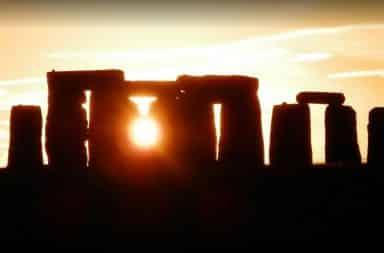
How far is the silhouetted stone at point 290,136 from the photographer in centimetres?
3142

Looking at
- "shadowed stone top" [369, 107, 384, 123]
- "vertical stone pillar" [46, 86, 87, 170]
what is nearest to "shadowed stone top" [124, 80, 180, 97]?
"vertical stone pillar" [46, 86, 87, 170]

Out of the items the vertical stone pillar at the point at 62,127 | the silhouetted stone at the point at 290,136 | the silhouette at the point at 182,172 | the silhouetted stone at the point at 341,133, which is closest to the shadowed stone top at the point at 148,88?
the silhouette at the point at 182,172

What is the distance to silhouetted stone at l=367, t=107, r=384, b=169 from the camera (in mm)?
31844

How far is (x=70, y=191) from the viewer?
25.6 metres

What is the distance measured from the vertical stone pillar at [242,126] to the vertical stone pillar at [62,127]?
3.68m

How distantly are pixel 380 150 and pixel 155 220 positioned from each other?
8845 millimetres

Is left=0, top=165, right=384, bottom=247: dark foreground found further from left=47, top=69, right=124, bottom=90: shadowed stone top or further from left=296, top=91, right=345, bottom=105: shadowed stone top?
left=296, top=91, right=345, bottom=105: shadowed stone top

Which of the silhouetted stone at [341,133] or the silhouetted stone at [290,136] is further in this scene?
the silhouetted stone at [341,133]

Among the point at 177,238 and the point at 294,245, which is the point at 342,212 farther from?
the point at 177,238

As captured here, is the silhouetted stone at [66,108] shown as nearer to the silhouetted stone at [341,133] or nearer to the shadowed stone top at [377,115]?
the silhouetted stone at [341,133]

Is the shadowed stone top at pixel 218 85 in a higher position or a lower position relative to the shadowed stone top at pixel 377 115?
higher

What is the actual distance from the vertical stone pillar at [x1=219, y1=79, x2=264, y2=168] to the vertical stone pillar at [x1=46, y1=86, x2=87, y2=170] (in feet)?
12.1

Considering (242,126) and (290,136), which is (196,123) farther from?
(290,136)

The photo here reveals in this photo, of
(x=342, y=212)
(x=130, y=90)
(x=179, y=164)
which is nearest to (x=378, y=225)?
(x=342, y=212)
